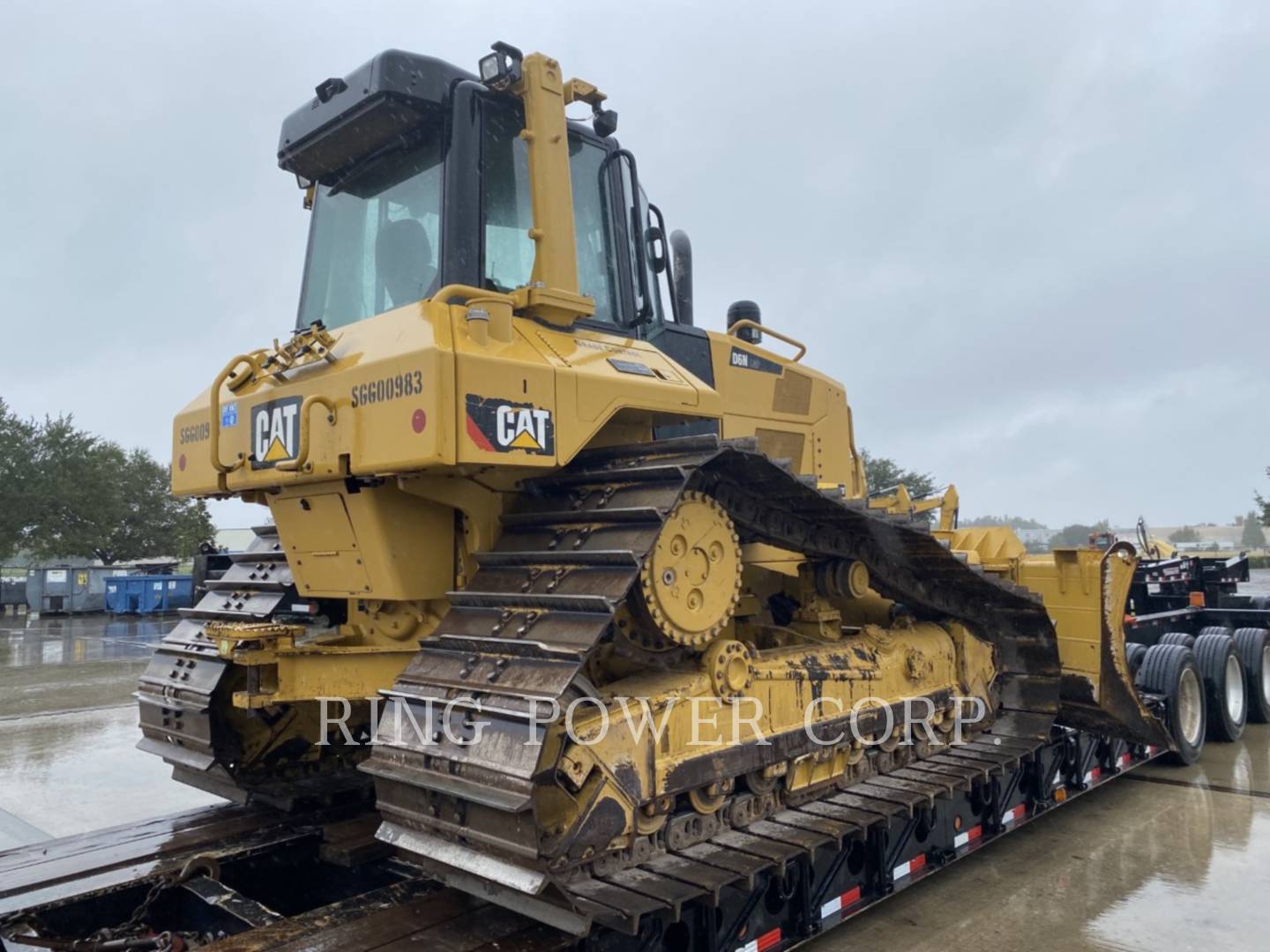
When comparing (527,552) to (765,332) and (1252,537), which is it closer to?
(765,332)

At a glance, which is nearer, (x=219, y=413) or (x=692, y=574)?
(x=692, y=574)

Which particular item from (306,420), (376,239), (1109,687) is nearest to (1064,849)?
(1109,687)

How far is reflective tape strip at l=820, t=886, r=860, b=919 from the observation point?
14.1ft

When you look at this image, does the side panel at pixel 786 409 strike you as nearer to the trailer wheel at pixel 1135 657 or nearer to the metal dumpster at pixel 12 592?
the trailer wheel at pixel 1135 657

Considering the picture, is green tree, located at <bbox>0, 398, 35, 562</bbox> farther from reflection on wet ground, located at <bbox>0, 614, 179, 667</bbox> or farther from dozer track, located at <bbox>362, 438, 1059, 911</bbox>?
dozer track, located at <bbox>362, 438, 1059, 911</bbox>

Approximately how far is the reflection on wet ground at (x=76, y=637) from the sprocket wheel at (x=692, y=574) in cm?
1503

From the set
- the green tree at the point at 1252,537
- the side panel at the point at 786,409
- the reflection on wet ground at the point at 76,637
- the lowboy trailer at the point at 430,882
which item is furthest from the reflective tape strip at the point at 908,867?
the green tree at the point at 1252,537

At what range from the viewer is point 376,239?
470cm

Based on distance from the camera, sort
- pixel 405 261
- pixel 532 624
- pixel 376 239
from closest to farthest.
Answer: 1. pixel 532 624
2. pixel 405 261
3. pixel 376 239

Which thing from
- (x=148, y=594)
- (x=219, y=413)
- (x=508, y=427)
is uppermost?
(x=219, y=413)

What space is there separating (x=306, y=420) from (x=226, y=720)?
77.9 inches

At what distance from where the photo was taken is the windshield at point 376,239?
4375 mm

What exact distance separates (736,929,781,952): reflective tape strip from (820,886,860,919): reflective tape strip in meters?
0.29

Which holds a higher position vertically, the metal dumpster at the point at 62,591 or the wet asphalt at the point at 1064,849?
the metal dumpster at the point at 62,591
